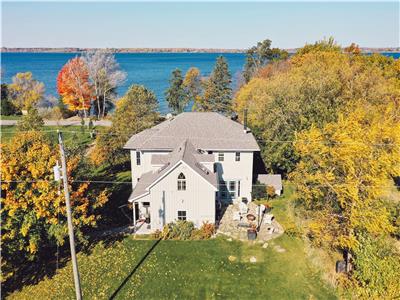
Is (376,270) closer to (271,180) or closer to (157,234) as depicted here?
(157,234)

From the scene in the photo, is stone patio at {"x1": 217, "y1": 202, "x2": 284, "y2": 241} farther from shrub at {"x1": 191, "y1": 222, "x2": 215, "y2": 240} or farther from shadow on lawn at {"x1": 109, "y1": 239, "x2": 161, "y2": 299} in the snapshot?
shadow on lawn at {"x1": 109, "y1": 239, "x2": 161, "y2": 299}

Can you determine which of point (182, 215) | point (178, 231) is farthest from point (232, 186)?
point (178, 231)


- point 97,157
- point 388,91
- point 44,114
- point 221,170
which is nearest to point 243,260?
point 221,170

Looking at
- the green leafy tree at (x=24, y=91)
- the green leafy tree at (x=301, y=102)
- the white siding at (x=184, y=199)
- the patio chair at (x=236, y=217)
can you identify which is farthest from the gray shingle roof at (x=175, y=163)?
the green leafy tree at (x=24, y=91)

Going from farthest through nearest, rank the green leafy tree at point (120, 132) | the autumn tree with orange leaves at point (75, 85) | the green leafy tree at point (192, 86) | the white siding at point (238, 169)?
the green leafy tree at point (192, 86) < the autumn tree with orange leaves at point (75, 85) < the green leafy tree at point (120, 132) < the white siding at point (238, 169)

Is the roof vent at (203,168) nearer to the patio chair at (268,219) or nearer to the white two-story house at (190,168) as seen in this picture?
the white two-story house at (190,168)

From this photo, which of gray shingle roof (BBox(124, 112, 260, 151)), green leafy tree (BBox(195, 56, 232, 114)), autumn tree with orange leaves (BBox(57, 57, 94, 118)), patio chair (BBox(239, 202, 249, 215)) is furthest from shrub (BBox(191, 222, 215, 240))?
autumn tree with orange leaves (BBox(57, 57, 94, 118))
